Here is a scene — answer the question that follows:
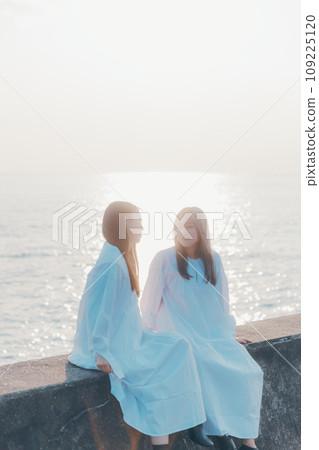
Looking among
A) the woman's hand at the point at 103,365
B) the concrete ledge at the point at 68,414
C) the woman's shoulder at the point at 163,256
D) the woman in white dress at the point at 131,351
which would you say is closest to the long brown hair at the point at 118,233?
the woman in white dress at the point at 131,351

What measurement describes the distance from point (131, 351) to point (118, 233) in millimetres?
701

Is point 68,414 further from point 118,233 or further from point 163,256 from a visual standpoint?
point 163,256

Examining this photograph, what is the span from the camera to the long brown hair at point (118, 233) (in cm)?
361

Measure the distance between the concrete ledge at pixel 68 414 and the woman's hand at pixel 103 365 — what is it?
1.4 inches

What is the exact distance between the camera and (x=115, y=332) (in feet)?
11.7

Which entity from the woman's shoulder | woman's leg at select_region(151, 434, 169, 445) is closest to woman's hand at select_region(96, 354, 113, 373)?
woman's leg at select_region(151, 434, 169, 445)

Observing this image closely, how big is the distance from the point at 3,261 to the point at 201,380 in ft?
133

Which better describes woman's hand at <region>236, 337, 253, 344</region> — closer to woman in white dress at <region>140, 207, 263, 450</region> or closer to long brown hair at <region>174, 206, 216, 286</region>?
woman in white dress at <region>140, 207, 263, 450</region>

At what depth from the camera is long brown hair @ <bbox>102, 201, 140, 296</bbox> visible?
3.61m

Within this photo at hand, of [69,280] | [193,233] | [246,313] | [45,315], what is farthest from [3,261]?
[193,233]

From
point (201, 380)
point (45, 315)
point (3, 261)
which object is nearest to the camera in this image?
point (201, 380)

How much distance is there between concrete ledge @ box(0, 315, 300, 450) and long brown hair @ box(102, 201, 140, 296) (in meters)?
0.63

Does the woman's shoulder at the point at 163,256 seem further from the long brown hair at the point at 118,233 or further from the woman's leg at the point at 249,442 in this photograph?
the woman's leg at the point at 249,442

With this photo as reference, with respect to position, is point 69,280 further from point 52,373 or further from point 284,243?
point 52,373
